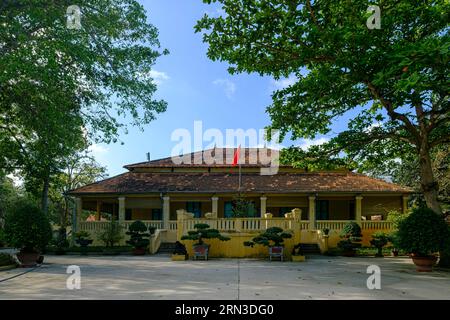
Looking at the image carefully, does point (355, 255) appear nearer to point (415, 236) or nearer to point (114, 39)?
point (415, 236)

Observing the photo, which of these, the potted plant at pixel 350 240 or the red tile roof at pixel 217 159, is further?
the red tile roof at pixel 217 159

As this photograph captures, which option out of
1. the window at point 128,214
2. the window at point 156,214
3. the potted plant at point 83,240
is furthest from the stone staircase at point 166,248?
the window at point 128,214

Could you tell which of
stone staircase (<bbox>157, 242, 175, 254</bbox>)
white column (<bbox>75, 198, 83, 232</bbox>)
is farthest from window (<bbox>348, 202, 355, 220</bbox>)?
white column (<bbox>75, 198, 83, 232</bbox>)

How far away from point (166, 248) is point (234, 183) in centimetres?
663

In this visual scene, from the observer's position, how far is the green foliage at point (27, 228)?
1375cm

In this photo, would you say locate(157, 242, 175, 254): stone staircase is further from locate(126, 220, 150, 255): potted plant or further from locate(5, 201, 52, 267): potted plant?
locate(5, 201, 52, 267): potted plant

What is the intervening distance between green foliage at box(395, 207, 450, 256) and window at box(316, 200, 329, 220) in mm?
13603

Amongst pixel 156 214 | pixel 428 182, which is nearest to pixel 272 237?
pixel 428 182

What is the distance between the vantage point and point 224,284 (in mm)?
9719

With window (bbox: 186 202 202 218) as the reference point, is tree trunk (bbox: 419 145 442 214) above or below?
above

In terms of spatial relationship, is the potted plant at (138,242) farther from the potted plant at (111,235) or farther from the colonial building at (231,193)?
the colonial building at (231,193)

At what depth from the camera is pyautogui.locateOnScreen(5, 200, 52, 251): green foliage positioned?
13750 mm

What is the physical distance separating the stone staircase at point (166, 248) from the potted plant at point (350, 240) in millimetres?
9511

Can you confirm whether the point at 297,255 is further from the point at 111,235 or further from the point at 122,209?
the point at 122,209
